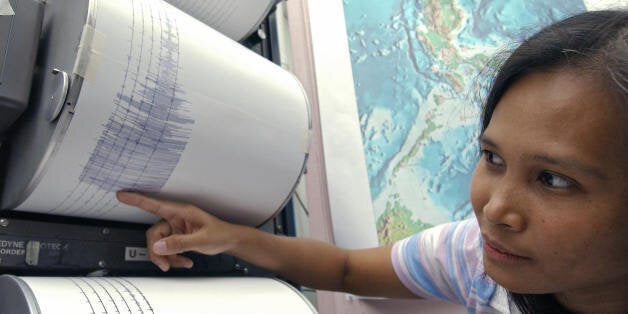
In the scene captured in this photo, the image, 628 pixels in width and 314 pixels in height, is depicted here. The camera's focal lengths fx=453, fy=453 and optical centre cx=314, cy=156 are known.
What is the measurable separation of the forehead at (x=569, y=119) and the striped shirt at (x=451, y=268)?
28 cm

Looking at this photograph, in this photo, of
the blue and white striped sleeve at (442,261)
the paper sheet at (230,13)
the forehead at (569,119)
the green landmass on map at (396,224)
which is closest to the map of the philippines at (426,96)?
the green landmass on map at (396,224)

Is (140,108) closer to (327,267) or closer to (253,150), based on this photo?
(253,150)

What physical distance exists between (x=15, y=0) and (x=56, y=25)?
54mm

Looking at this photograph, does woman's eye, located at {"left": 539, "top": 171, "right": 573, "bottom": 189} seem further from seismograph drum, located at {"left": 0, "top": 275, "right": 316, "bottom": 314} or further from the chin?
seismograph drum, located at {"left": 0, "top": 275, "right": 316, "bottom": 314}

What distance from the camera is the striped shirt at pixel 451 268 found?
0.71 metres

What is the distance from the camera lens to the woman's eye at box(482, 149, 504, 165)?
21.6 inches

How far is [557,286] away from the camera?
1.70 ft

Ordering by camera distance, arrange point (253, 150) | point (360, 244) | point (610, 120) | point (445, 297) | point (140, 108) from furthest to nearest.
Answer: point (360, 244), point (445, 297), point (253, 150), point (140, 108), point (610, 120)

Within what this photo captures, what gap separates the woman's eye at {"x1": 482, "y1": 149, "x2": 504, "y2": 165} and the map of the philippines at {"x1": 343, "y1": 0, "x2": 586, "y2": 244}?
332 millimetres

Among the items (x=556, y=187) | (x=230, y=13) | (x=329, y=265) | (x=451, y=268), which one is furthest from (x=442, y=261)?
(x=230, y=13)

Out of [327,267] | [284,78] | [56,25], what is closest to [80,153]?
[56,25]

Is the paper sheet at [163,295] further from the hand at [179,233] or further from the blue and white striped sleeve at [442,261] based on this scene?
the blue and white striped sleeve at [442,261]

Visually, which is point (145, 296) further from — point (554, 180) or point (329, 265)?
point (554, 180)

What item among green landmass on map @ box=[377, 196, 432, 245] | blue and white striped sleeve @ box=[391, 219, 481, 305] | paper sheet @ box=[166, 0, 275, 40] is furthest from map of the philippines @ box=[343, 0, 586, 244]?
paper sheet @ box=[166, 0, 275, 40]
